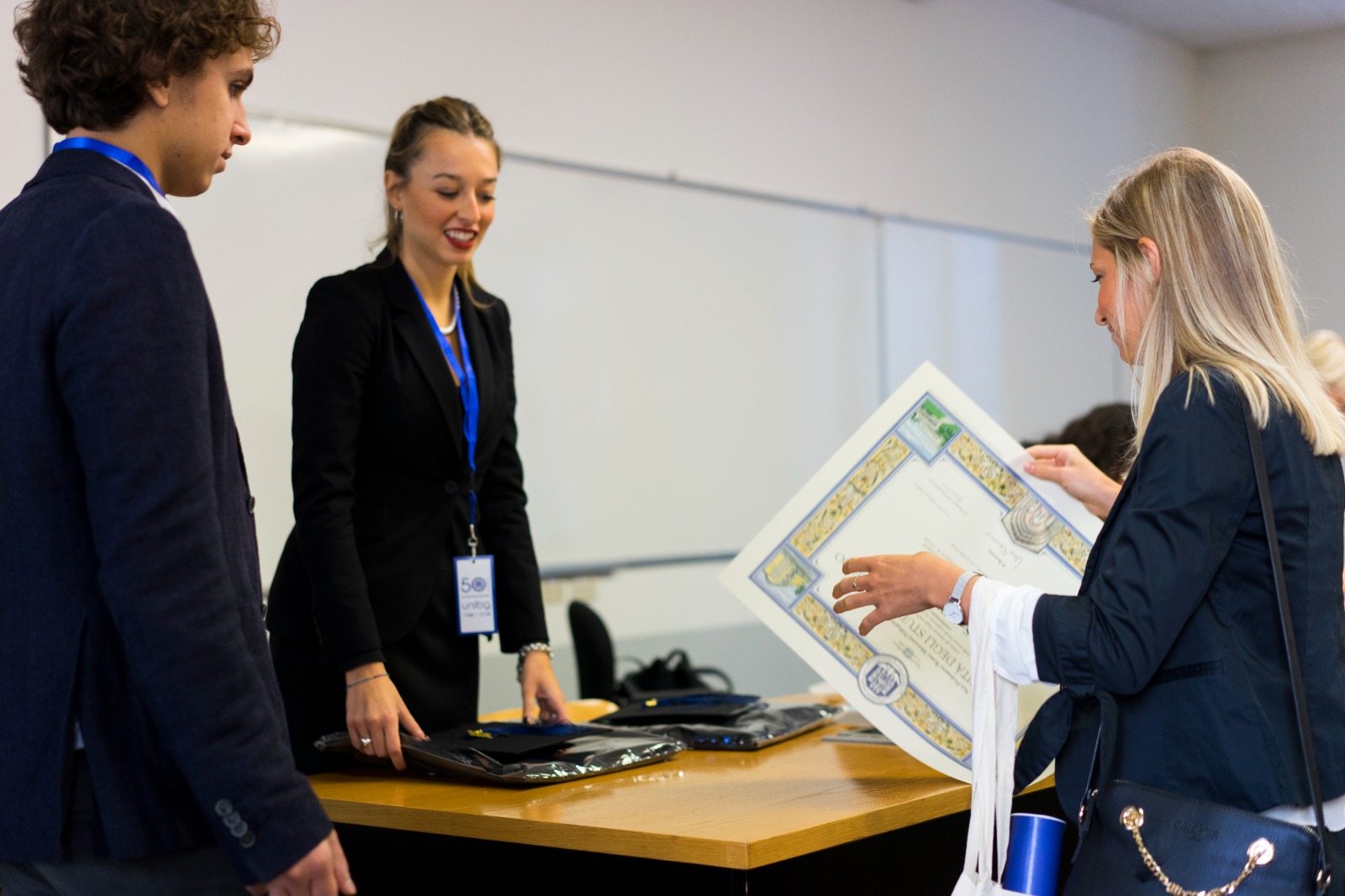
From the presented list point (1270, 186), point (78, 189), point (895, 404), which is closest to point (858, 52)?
point (1270, 186)

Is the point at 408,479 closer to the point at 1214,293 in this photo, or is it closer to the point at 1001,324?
the point at 1214,293

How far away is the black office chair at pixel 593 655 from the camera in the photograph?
146 inches

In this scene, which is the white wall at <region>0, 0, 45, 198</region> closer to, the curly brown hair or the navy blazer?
the curly brown hair

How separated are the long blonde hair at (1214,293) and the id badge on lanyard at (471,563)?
1080 mm

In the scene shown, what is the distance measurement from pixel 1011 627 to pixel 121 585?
897 millimetres

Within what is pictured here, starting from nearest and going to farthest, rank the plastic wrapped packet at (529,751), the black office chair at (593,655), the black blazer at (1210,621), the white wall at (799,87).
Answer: the black blazer at (1210,621) → the plastic wrapped packet at (529,751) → the black office chair at (593,655) → the white wall at (799,87)

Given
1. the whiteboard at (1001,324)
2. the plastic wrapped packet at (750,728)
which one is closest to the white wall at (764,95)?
the whiteboard at (1001,324)

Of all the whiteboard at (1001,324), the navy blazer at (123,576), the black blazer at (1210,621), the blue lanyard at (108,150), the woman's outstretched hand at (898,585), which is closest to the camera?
the navy blazer at (123,576)

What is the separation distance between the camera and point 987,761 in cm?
152

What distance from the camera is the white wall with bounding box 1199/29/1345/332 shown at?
21.9 ft

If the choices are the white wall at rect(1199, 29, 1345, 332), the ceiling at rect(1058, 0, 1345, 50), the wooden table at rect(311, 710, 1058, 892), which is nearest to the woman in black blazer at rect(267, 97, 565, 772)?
the wooden table at rect(311, 710, 1058, 892)

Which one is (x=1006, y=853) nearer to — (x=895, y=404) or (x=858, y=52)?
(x=895, y=404)

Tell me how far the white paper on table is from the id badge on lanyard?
0.46 m

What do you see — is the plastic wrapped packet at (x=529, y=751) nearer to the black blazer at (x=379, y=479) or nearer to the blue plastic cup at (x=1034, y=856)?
the black blazer at (x=379, y=479)
